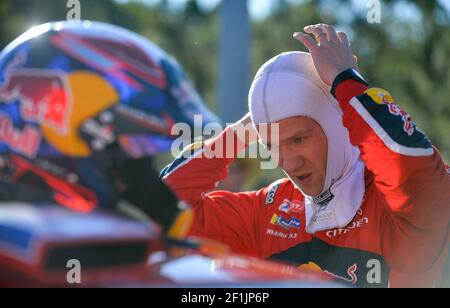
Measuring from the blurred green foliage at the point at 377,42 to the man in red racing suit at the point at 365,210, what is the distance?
6687 millimetres

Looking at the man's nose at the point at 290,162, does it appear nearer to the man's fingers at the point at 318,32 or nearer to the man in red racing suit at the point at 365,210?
the man in red racing suit at the point at 365,210

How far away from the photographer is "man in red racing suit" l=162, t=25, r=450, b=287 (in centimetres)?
184

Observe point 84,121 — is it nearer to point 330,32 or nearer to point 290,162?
point 330,32

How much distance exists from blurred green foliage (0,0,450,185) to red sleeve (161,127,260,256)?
661cm

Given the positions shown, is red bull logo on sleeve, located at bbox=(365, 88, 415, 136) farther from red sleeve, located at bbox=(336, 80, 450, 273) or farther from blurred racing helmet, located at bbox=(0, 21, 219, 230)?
blurred racing helmet, located at bbox=(0, 21, 219, 230)

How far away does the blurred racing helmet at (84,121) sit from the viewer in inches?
54.1

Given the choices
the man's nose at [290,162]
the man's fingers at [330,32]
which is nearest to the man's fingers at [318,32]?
the man's fingers at [330,32]

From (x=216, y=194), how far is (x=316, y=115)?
52 centimetres

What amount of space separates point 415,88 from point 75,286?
37.5ft

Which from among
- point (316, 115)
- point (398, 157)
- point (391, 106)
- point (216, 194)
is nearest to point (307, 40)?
point (391, 106)

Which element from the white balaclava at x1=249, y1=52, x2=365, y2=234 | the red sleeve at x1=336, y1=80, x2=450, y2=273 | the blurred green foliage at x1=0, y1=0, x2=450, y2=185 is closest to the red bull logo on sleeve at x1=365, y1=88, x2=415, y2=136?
the red sleeve at x1=336, y1=80, x2=450, y2=273

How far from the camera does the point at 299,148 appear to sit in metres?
2.42

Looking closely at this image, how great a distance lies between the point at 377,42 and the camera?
11.5 metres

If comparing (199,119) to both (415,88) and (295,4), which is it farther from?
(415,88)
